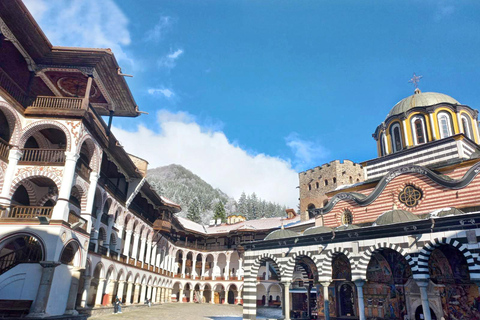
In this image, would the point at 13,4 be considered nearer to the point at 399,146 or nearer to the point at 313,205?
the point at 399,146

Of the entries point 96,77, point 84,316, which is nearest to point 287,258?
point 84,316

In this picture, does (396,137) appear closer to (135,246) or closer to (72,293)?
(72,293)

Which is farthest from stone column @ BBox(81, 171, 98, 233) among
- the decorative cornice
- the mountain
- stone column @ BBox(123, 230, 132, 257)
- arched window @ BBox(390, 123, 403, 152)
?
the mountain

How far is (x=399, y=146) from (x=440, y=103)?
11.7ft

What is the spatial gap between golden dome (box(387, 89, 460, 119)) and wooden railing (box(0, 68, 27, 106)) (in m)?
22.2

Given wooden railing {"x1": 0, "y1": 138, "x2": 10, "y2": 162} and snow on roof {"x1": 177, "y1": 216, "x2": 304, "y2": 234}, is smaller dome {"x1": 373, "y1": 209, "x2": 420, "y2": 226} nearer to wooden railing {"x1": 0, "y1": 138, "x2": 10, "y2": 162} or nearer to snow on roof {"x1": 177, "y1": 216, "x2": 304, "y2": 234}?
wooden railing {"x1": 0, "y1": 138, "x2": 10, "y2": 162}

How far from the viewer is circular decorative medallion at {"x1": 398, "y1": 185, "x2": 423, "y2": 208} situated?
60.2 ft

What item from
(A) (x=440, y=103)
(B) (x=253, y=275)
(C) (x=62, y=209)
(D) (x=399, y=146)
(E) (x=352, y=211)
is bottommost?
(B) (x=253, y=275)

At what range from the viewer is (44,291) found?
47.8 feet

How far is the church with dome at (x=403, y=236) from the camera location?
13844 millimetres

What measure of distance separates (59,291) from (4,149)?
6.75m

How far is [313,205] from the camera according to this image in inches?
1674

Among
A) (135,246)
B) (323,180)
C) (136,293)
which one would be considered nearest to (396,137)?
(323,180)

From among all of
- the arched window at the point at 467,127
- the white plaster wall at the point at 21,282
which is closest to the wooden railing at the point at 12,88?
the white plaster wall at the point at 21,282
